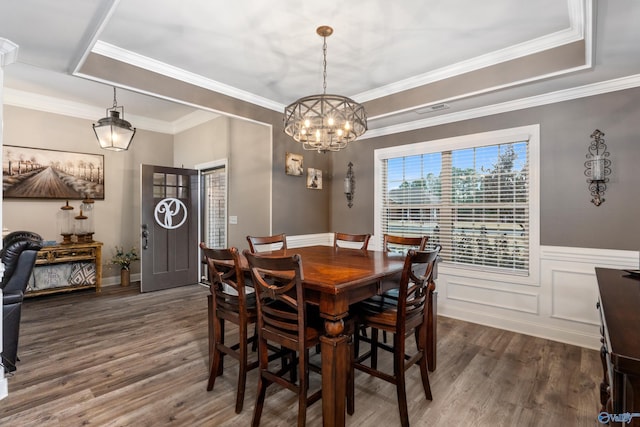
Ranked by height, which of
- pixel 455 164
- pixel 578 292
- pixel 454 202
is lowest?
pixel 578 292

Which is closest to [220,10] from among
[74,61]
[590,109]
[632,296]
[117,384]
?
[74,61]

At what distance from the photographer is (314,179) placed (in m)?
4.64

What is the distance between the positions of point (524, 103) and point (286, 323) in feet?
10.9

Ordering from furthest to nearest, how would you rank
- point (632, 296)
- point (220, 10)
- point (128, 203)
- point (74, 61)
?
point (128, 203) < point (74, 61) < point (220, 10) < point (632, 296)

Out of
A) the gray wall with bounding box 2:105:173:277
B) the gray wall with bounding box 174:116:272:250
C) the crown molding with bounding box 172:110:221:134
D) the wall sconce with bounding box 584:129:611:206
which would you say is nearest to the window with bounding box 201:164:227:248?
the gray wall with bounding box 174:116:272:250

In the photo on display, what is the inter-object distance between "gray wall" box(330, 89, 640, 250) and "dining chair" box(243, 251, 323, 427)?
2775mm

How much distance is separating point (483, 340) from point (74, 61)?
447 cm

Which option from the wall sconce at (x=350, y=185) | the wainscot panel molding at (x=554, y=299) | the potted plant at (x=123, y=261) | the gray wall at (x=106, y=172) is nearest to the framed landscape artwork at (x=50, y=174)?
the gray wall at (x=106, y=172)

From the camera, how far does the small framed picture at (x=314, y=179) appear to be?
15.0 ft

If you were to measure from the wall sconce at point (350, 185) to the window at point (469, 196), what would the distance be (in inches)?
15.5

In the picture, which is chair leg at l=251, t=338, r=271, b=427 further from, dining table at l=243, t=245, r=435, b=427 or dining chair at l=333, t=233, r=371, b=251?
dining chair at l=333, t=233, r=371, b=251

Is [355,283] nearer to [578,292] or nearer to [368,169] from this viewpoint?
[578,292]

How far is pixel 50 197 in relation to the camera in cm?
464

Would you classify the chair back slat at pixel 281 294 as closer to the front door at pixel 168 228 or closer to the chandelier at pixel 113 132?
the chandelier at pixel 113 132
